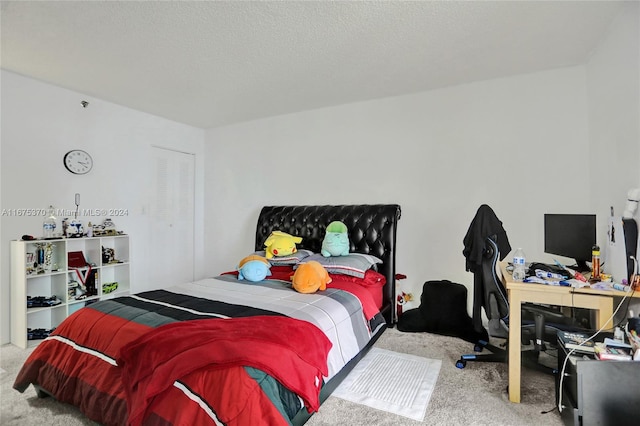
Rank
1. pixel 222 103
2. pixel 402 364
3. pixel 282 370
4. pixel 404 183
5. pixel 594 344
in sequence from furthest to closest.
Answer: pixel 222 103
pixel 404 183
pixel 402 364
pixel 594 344
pixel 282 370

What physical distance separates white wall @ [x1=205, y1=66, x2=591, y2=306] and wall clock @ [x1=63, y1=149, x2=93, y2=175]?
1.93 meters

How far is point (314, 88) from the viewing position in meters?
3.42

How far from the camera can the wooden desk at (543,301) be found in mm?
1794

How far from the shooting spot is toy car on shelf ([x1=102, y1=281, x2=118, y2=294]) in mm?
3634

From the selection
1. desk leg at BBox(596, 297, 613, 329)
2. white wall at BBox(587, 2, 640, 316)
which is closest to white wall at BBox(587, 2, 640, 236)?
white wall at BBox(587, 2, 640, 316)

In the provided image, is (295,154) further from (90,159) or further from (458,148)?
(90,159)

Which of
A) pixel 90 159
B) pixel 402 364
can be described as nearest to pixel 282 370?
pixel 402 364

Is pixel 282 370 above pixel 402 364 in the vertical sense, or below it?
above

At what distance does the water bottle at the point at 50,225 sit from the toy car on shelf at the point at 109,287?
784 mm

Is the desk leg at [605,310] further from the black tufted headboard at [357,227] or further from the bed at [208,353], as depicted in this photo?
the black tufted headboard at [357,227]

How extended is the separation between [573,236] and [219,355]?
103 inches

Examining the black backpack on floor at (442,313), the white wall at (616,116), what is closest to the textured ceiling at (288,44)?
the white wall at (616,116)

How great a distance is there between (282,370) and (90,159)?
3611mm

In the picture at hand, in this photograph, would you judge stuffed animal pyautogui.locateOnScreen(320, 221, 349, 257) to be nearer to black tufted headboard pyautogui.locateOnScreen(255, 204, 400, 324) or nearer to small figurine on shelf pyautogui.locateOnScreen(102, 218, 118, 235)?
black tufted headboard pyautogui.locateOnScreen(255, 204, 400, 324)
